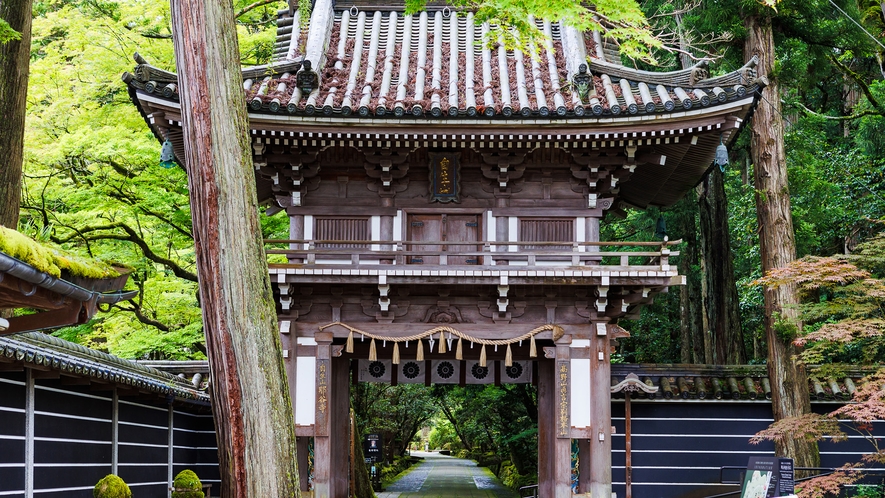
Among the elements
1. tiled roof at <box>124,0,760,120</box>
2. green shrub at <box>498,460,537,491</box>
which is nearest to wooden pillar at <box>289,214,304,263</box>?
tiled roof at <box>124,0,760,120</box>

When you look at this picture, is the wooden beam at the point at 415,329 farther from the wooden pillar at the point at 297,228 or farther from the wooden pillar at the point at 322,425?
the wooden pillar at the point at 297,228

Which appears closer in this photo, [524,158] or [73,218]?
[524,158]

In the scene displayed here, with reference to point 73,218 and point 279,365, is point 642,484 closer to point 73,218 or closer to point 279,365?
point 279,365

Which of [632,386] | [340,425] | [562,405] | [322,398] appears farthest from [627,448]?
[322,398]

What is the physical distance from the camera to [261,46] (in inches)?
818

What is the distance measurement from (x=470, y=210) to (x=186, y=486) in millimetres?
6500

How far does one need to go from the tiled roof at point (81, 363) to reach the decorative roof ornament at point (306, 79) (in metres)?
4.94

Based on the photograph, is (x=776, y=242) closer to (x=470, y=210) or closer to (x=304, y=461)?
(x=470, y=210)

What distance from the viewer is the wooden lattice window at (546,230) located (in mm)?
13703

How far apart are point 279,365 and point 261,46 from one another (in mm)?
15528

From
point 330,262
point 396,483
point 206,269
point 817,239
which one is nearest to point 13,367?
point 206,269

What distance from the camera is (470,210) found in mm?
13727

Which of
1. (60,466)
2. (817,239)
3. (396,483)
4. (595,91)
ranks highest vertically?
(595,91)

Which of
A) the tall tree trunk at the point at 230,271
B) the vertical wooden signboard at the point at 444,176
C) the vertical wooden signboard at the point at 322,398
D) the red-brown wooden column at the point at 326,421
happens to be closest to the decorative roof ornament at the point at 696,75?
A: the vertical wooden signboard at the point at 444,176
